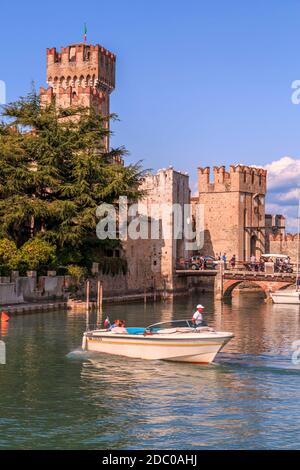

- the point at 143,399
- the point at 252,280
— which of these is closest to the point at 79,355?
the point at 143,399

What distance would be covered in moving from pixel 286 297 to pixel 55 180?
53.9 ft

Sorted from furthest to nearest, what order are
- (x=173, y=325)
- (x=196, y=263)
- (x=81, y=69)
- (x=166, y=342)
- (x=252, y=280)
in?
1. (x=81, y=69)
2. (x=196, y=263)
3. (x=252, y=280)
4. (x=173, y=325)
5. (x=166, y=342)

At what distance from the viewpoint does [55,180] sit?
44.1 m

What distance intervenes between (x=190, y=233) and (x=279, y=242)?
846cm

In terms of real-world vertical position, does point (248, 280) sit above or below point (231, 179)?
below

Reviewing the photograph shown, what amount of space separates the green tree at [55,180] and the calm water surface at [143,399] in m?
14.8

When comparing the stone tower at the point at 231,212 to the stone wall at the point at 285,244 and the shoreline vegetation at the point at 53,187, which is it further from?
the shoreline vegetation at the point at 53,187

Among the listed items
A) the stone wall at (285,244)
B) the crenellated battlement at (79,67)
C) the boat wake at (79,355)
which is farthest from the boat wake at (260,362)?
the stone wall at (285,244)

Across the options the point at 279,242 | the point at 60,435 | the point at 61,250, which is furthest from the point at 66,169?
the point at 60,435

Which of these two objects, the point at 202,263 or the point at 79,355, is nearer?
the point at 79,355

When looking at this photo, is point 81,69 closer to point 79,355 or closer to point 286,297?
point 286,297

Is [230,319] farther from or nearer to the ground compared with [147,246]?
nearer to the ground
